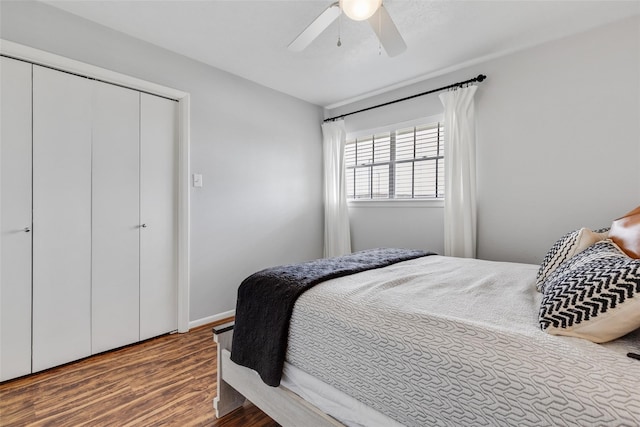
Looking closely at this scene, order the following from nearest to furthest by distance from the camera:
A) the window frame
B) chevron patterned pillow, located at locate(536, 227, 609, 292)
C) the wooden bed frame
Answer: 1. the wooden bed frame
2. chevron patterned pillow, located at locate(536, 227, 609, 292)
3. the window frame

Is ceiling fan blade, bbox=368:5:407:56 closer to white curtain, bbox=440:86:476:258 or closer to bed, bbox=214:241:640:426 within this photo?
white curtain, bbox=440:86:476:258

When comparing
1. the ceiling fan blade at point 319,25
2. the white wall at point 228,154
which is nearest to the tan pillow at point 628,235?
the ceiling fan blade at point 319,25

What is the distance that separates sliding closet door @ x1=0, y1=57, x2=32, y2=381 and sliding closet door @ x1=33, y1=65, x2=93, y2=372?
0.13 feet

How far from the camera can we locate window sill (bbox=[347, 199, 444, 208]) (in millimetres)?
3068

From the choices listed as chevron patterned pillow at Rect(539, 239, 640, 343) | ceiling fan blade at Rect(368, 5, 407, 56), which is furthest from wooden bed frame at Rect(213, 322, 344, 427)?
ceiling fan blade at Rect(368, 5, 407, 56)

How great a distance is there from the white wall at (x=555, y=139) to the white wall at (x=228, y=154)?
1.61 m

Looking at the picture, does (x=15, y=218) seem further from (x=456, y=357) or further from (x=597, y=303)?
(x=597, y=303)

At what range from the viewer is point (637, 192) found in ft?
6.80

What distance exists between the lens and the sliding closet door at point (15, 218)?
6.04ft

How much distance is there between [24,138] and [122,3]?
1076 mm

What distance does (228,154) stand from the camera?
2.98 meters

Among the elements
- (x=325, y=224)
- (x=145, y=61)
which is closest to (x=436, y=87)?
(x=325, y=224)

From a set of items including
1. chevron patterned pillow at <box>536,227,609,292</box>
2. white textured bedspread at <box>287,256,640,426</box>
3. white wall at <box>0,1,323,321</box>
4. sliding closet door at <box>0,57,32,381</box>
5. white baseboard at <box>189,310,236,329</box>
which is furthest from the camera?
white baseboard at <box>189,310,236,329</box>

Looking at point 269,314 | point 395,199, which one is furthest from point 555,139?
point 269,314
